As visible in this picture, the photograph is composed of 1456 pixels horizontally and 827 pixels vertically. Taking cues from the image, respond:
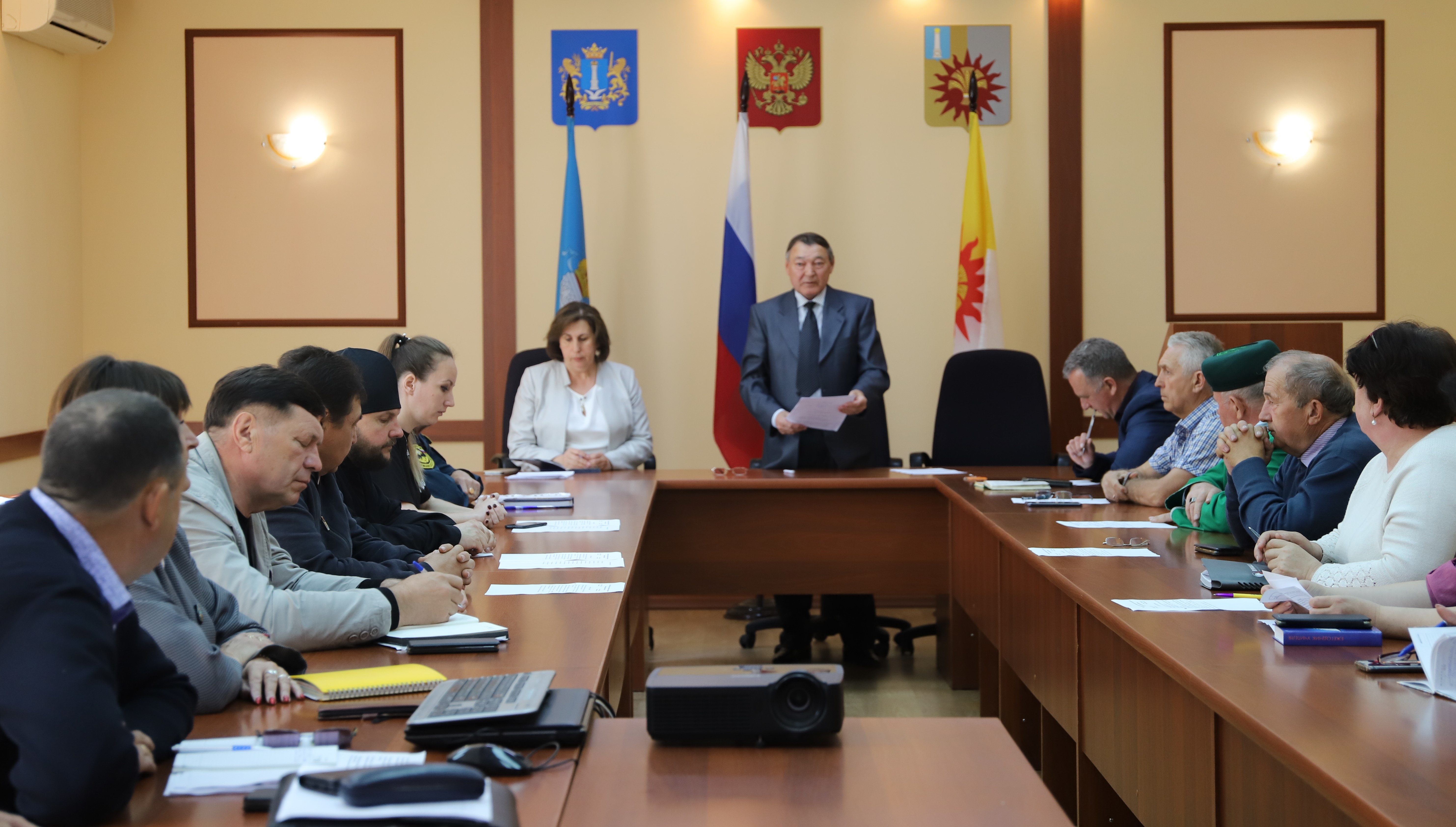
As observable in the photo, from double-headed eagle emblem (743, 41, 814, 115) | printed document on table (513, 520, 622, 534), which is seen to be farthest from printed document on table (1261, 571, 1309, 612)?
double-headed eagle emblem (743, 41, 814, 115)

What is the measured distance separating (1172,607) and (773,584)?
2.47 m

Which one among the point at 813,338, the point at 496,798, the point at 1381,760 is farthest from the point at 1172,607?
the point at 813,338

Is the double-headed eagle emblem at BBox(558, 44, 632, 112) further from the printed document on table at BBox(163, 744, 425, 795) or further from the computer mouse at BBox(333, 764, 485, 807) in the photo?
the computer mouse at BBox(333, 764, 485, 807)

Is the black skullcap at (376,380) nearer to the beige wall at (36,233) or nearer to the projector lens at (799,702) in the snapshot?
the projector lens at (799,702)

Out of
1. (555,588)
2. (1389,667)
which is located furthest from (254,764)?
(1389,667)

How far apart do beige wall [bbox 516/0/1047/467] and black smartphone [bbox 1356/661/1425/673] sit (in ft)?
14.0

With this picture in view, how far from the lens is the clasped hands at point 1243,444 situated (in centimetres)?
292

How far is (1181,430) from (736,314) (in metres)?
2.52

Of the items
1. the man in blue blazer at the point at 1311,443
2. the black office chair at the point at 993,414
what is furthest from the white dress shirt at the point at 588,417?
the man in blue blazer at the point at 1311,443

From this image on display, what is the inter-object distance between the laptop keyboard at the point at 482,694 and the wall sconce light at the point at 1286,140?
18.1 ft

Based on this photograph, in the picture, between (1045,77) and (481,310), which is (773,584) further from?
(1045,77)

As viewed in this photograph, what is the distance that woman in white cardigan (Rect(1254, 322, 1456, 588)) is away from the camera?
2084 millimetres

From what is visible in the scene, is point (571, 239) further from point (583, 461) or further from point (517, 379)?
point (583, 461)

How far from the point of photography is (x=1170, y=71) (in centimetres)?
586
